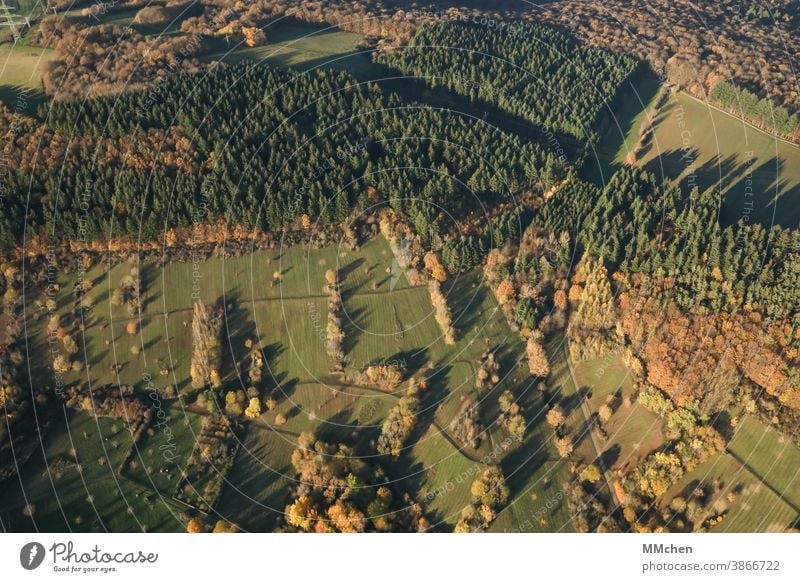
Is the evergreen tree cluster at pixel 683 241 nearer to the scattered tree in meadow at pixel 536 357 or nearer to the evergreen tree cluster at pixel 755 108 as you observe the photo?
the scattered tree in meadow at pixel 536 357

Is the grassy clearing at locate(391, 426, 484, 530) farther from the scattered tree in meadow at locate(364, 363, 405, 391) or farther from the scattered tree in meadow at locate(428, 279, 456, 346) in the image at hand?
Result: the scattered tree in meadow at locate(428, 279, 456, 346)

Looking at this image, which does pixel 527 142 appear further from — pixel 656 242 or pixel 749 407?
pixel 749 407

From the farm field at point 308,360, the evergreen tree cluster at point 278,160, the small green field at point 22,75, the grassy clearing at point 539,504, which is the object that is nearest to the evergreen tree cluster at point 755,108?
the evergreen tree cluster at point 278,160

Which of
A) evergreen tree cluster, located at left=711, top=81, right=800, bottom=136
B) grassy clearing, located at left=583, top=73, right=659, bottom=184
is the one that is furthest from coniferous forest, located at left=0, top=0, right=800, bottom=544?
grassy clearing, located at left=583, top=73, right=659, bottom=184

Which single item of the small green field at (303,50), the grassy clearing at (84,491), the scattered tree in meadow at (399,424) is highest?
the small green field at (303,50)

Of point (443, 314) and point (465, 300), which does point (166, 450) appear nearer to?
point (443, 314)

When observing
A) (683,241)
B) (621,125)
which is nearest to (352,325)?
(683,241)
